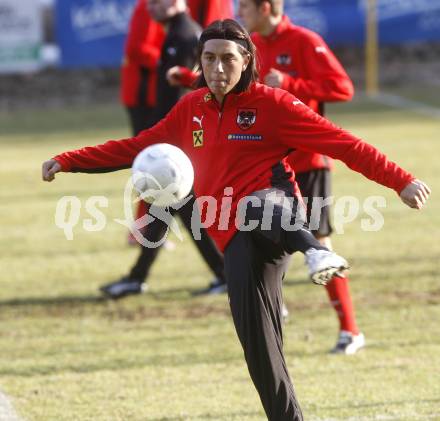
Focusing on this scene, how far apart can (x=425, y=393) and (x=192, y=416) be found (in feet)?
4.05

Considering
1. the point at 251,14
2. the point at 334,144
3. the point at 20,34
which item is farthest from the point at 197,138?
the point at 20,34

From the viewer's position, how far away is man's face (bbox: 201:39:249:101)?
462 cm

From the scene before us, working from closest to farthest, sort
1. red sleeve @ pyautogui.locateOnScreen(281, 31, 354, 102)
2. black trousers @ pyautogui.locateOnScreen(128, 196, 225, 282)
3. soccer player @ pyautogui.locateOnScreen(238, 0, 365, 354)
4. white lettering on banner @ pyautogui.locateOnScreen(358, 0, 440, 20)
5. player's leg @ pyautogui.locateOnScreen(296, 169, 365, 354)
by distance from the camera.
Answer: red sleeve @ pyautogui.locateOnScreen(281, 31, 354, 102) < soccer player @ pyautogui.locateOnScreen(238, 0, 365, 354) < player's leg @ pyautogui.locateOnScreen(296, 169, 365, 354) < black trousers @ pyautogui.locateOnScreen(128, 196, 225, 282) < white lettering on banner @ pyautogui.locateOnScreen(358, 0, 440, 20)

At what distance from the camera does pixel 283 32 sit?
6.59 meters

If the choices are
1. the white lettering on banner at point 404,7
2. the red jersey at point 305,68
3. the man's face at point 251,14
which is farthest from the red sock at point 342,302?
the white lettering on banner at point 404,7

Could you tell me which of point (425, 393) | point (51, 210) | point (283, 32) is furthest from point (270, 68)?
point (51, 210)

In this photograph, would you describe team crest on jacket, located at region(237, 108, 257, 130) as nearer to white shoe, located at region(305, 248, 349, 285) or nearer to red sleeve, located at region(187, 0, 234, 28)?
white shoe, located at region(305, 248, 349, 285)

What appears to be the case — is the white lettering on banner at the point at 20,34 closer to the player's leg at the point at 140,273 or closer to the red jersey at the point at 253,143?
the player's leg at the point at 140,273

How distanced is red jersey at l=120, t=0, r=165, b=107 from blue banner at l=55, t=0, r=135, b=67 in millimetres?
10877

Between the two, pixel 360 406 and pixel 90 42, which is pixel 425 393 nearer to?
pixel 360 406

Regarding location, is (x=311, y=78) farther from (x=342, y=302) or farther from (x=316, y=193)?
(x=342, y=302)

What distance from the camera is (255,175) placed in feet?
15.0
